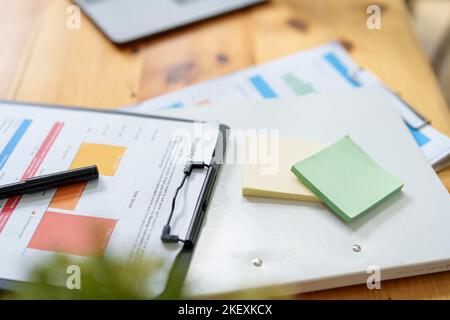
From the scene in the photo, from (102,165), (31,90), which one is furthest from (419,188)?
(31,90)

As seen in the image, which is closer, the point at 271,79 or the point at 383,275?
the point at 383,275

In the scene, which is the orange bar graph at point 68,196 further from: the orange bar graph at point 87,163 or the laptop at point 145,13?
the laptop at point 145,13

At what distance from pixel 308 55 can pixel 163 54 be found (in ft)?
0.80

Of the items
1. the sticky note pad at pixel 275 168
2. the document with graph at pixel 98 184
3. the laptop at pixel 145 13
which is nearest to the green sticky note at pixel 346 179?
the sticky note pad at pixel 275 168

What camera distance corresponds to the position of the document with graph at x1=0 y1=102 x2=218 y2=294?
0.50 m

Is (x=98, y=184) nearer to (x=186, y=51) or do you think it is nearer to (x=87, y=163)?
(x=87, y=163)

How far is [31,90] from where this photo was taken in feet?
2.47

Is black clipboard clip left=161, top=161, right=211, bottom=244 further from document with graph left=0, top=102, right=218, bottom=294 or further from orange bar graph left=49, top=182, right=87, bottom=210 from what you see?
orange bar graph left=49, top=182, right=87, bottom=210

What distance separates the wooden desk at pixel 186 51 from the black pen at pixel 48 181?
0.19 metres

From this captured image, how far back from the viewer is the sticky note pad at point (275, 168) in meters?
0.55

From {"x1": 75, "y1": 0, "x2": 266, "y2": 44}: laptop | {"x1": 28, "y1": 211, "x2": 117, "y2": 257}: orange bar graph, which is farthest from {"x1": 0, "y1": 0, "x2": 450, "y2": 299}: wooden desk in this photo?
{"x1": 28, "y1": 211, "x2": 117, "y2": 257}: orange bar graph

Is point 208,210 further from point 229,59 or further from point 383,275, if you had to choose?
point 229,59

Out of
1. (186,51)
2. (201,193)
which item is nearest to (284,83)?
(186,51)

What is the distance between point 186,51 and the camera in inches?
32.4
